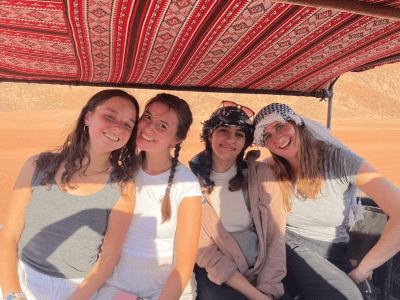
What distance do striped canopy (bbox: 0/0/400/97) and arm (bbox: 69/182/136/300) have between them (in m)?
1.00

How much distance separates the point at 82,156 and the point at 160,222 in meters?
0.70

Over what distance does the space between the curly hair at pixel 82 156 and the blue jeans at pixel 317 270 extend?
1.49 meters

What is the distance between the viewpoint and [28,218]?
210cm

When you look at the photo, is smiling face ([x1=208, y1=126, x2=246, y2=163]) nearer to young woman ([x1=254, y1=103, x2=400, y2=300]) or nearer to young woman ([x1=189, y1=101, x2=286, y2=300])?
young woman ([x1=189, y1=101, x2=286, y2=300])

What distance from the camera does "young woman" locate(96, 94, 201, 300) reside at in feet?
7.06

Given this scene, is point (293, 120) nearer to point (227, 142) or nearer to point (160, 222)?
point (227, 142)

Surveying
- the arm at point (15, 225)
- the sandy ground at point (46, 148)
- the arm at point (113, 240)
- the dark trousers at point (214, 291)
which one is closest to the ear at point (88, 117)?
the arm at point (15, 225)

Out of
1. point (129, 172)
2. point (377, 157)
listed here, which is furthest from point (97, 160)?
point (377, 157)

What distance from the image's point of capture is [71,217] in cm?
208

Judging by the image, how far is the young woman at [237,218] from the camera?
8.02 feet

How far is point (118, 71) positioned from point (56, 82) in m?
0.74

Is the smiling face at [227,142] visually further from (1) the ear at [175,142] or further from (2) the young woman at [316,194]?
(1) the ear at [175,142]

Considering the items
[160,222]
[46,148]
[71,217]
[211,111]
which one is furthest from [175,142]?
[211,111]

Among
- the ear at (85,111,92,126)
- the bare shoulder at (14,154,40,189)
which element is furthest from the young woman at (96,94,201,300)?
the bare shoulder at (14,154,40,189)
